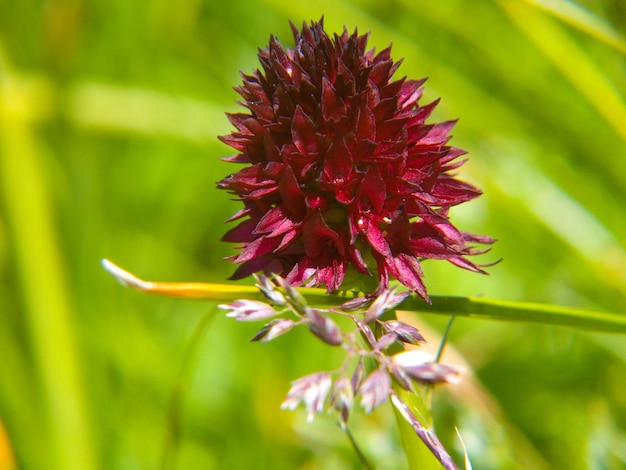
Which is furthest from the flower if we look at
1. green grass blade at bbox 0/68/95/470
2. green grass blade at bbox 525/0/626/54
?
green grass blade at bbox 0/68/95/470

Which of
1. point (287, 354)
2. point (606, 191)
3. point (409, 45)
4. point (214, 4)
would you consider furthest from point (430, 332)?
point (214, 4)

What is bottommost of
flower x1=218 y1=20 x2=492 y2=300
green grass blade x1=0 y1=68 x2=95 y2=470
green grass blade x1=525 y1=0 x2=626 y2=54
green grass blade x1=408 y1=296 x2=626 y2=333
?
green grass blade x1=0 y1=68 x2=95 y2=470

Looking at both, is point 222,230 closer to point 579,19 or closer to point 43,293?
point 43,293

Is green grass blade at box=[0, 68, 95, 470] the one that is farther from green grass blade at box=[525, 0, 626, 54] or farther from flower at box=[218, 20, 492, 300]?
green grass blade at box=[525, 0, 626, 54]

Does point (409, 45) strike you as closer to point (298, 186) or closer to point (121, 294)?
point (121, 294)

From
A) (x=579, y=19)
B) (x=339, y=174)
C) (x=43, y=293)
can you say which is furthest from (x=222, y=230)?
(x=339, y=174)

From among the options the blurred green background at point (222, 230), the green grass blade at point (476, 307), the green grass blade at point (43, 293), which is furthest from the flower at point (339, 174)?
the green grass blade at point (43, 293)
